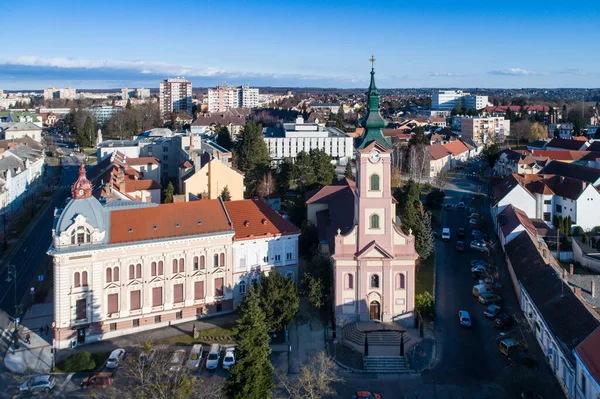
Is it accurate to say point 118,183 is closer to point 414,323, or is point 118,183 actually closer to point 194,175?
point 194,175

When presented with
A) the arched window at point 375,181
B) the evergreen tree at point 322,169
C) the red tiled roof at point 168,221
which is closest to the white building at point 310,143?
the evergreen tree at point 322,169

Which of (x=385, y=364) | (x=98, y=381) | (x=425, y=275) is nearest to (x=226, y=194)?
(x=425, y=275)

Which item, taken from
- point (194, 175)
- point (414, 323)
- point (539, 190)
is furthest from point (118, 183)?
point (539, 190)

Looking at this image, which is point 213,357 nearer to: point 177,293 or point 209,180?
point 177,293

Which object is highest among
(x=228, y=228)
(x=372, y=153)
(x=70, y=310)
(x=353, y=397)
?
(x=372, y=153)

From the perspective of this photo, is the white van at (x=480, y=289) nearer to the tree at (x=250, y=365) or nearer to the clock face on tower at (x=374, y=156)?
the clock face on tower at (x=374, y=156)
